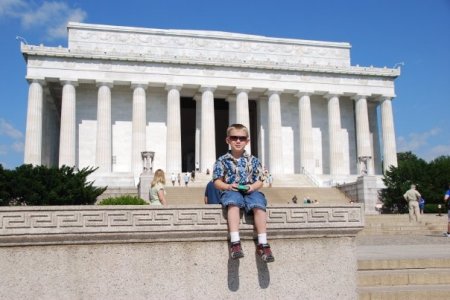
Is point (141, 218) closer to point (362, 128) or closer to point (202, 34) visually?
point (202, 34)

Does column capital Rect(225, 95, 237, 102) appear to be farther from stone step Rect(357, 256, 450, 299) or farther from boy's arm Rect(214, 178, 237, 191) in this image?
boy's arm Rect(214, 178, 237, 191)

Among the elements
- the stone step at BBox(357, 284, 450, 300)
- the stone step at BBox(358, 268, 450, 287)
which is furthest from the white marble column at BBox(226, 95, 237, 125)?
the stone step at BBox(357, 284, 450, 300)

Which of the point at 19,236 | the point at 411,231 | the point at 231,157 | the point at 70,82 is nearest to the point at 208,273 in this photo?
the point at 231,157

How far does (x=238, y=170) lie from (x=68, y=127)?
4790 cm

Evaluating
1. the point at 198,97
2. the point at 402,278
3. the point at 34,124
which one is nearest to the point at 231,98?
the point at 198,97

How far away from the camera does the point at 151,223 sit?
790cm

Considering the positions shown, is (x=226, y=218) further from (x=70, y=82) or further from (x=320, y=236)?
(x=70, y=82)

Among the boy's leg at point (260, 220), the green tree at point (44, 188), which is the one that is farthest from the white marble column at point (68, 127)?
the boy's leg at point (260, 220)

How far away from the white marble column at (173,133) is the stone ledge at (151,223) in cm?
4621

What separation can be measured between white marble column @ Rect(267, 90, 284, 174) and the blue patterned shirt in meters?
49.6

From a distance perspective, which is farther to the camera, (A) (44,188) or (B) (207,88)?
(B) (207,88)

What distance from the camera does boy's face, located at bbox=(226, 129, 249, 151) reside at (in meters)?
8.29

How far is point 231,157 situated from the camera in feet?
27.3

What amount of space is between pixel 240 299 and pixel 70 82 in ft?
161
